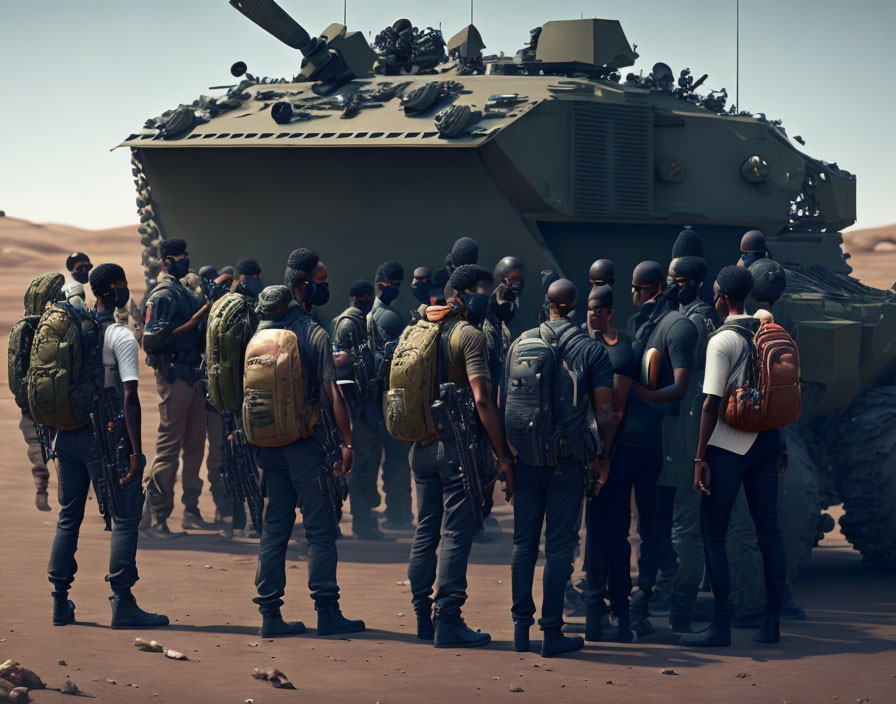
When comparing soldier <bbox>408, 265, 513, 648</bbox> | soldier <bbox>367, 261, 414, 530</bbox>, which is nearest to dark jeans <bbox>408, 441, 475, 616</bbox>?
soldier <bbox>408, 265, 513, 648</bbox>

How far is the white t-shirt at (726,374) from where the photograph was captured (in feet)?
22.4

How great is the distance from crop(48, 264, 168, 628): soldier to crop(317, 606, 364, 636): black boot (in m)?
0.85

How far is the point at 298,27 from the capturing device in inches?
440

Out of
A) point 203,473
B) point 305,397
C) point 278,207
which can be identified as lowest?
point 203,473

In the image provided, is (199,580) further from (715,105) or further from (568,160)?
(715,105)

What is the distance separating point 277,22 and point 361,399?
10.2ft

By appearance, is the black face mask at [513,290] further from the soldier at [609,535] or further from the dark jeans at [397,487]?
the dark jeans at [397,487]

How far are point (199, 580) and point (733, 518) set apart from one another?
3.22 meters

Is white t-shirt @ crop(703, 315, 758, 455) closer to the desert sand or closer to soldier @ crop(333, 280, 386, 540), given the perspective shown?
the desert sand

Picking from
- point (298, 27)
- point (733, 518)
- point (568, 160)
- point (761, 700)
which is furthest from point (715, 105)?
point (761, 700)

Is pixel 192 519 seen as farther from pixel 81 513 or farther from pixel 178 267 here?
pixel 81 513

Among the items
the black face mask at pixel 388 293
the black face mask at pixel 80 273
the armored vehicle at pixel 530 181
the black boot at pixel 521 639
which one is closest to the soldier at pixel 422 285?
the black face mask at pixel 388 293

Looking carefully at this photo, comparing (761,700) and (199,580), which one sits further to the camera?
(199,580)

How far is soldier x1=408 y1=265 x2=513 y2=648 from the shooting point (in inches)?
265
